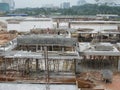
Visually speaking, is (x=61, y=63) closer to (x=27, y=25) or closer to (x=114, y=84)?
(x=114, y=84)

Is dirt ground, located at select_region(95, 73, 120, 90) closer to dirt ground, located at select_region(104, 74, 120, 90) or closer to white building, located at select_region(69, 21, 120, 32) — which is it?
dirt ground, located at select_region(104, 74, 120, 90)

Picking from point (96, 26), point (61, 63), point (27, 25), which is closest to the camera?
point (61, 63)

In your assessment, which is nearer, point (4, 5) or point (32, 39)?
point (32, 39)

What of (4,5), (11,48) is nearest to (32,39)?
(11,48)

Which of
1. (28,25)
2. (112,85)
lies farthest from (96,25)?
(112,85)

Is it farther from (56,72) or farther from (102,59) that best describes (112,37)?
(56,72)

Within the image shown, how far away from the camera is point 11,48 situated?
59.1ft

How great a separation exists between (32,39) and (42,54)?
Answer: 321 centimetres

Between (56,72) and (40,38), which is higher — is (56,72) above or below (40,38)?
below

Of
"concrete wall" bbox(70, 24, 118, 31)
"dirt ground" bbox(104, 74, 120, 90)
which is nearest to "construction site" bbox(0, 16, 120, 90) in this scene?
"dirt ground" bbox(104, 74, 120, 90)

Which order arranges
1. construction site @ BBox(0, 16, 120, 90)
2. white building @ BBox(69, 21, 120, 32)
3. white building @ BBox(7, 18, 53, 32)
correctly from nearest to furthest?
construction site @ BBox(0, 16, 120, 90) < white building @ BBox(69, 21, 120, 32) < white building @ BBox(7, 18, 53, 32)

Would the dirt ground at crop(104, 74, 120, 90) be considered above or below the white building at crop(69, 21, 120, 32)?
below

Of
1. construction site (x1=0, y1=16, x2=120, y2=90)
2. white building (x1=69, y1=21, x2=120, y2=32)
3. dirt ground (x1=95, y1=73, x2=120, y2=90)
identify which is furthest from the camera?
white building (x1=69, y1=21, x2=120, y2=32)

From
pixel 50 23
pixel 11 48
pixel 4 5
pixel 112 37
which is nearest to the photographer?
pixel 11 48
